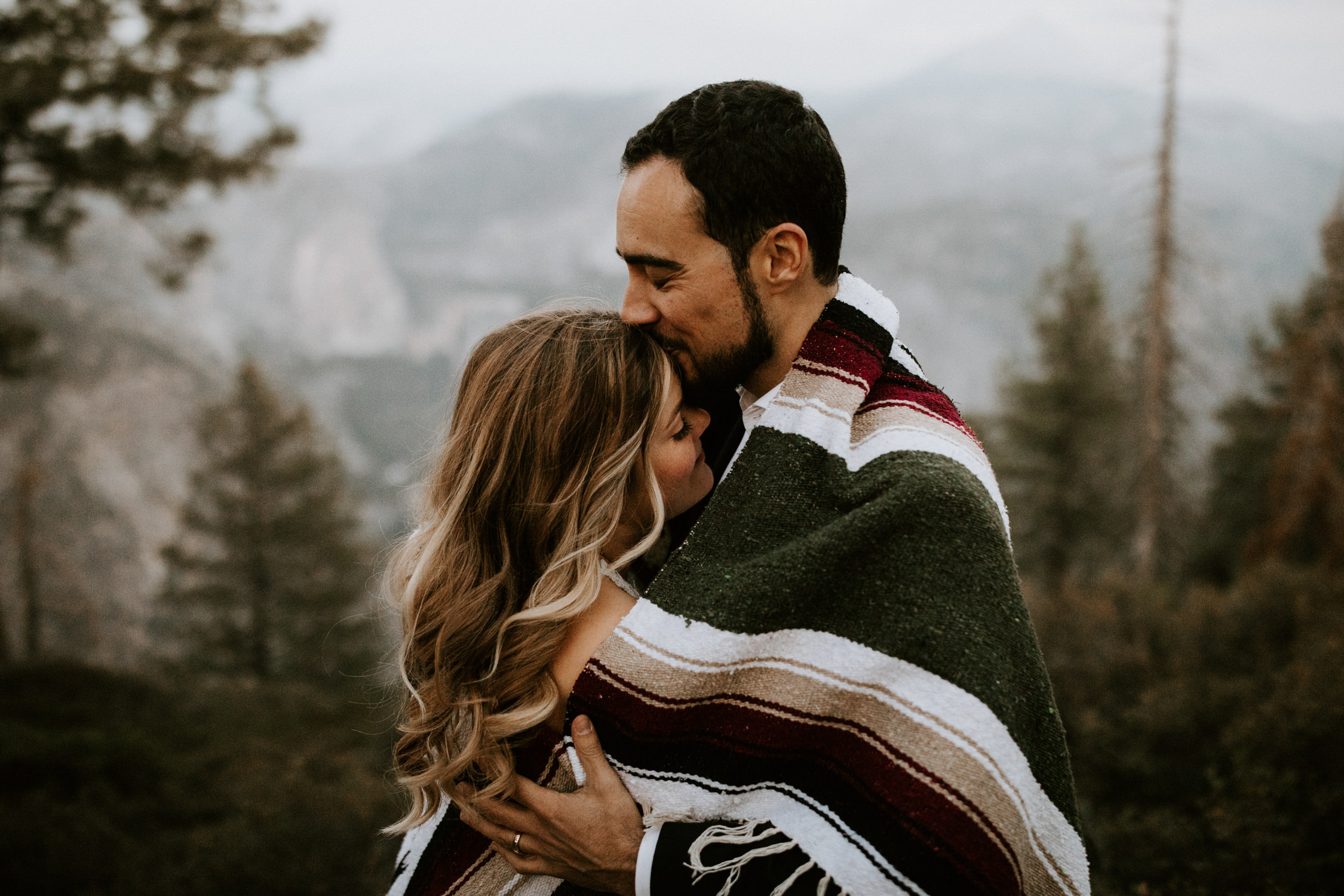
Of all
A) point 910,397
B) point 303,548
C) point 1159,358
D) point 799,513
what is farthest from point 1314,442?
point 303,548

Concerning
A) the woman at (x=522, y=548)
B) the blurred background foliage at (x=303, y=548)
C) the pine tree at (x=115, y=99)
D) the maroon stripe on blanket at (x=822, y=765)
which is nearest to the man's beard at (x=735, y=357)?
the woman at (x=522, y=548)

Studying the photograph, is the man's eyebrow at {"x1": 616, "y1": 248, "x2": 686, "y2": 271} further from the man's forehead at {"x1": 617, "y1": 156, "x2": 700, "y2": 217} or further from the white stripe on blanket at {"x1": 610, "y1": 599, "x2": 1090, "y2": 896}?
the white stripe on blanket at {"x1": 610, "y1": 599, "x2": 1090, "y2": 896}

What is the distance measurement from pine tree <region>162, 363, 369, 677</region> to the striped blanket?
23.3 metres

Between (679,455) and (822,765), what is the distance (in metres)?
0.81

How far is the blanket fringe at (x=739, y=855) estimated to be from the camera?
1.68m

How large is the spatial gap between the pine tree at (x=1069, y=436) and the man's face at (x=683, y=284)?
2335 cm

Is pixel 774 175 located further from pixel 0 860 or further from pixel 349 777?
pixel 349 777

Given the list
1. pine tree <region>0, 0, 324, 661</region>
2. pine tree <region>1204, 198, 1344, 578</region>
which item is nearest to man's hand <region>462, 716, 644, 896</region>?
pine tree <region>0, 0, 324, 661</region>

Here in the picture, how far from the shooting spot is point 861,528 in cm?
172

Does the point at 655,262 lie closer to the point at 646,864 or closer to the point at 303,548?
the point at 646,864

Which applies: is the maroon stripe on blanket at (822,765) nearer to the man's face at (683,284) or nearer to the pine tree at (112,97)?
the man's face at (683,284)

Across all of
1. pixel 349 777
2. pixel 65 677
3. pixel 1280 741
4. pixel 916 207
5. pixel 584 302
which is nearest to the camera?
pixel 584 302

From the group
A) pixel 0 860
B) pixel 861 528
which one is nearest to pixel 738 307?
pixel 861 528

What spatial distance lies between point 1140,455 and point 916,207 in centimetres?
16371
